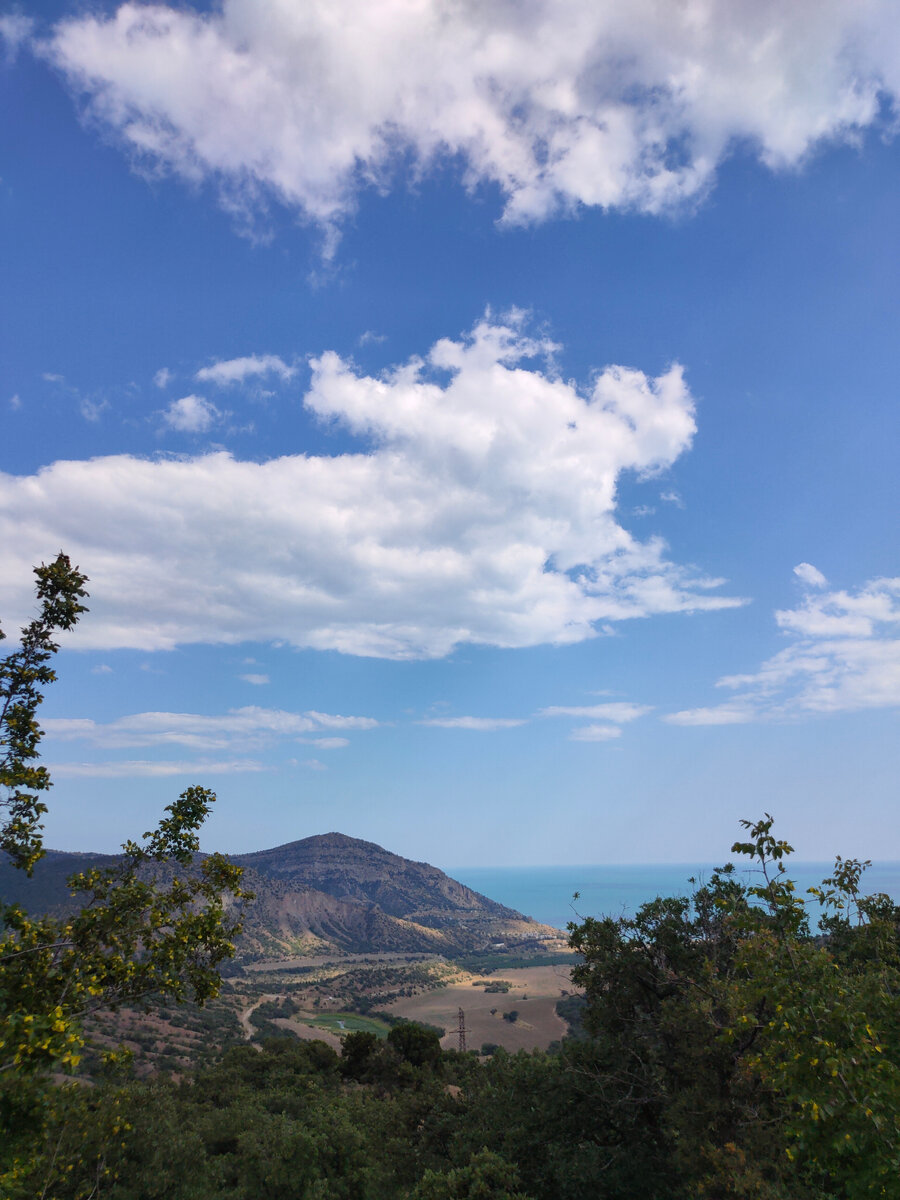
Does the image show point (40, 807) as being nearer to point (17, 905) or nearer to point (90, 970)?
point (17, 905)

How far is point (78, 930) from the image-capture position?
933 centimetres

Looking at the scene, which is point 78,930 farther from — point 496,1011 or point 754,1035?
point 496,1011

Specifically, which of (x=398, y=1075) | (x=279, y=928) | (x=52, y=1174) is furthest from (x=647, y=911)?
(x=279, y=928)

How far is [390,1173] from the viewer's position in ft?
76.0

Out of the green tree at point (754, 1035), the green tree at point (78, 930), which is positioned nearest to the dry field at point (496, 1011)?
the green tree at point (754, 1035)

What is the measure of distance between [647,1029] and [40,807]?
761 inches

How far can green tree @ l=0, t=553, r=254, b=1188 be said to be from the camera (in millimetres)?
7934

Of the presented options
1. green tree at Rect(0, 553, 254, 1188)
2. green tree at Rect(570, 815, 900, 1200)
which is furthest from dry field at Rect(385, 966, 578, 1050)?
green tree at Rect(0, 553, 254, 1188)

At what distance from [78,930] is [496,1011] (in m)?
114

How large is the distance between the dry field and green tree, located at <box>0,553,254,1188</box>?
2823 inches

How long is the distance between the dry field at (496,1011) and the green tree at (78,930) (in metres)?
71.7

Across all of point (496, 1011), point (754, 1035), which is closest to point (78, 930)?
point (754, 1035)

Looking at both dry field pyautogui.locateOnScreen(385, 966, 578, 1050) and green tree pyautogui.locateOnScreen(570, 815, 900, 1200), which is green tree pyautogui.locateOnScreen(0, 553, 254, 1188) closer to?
green tree pyautogui.locateOnScreen(570, 815, 900, 1200)

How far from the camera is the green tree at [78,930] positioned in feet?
26.0
